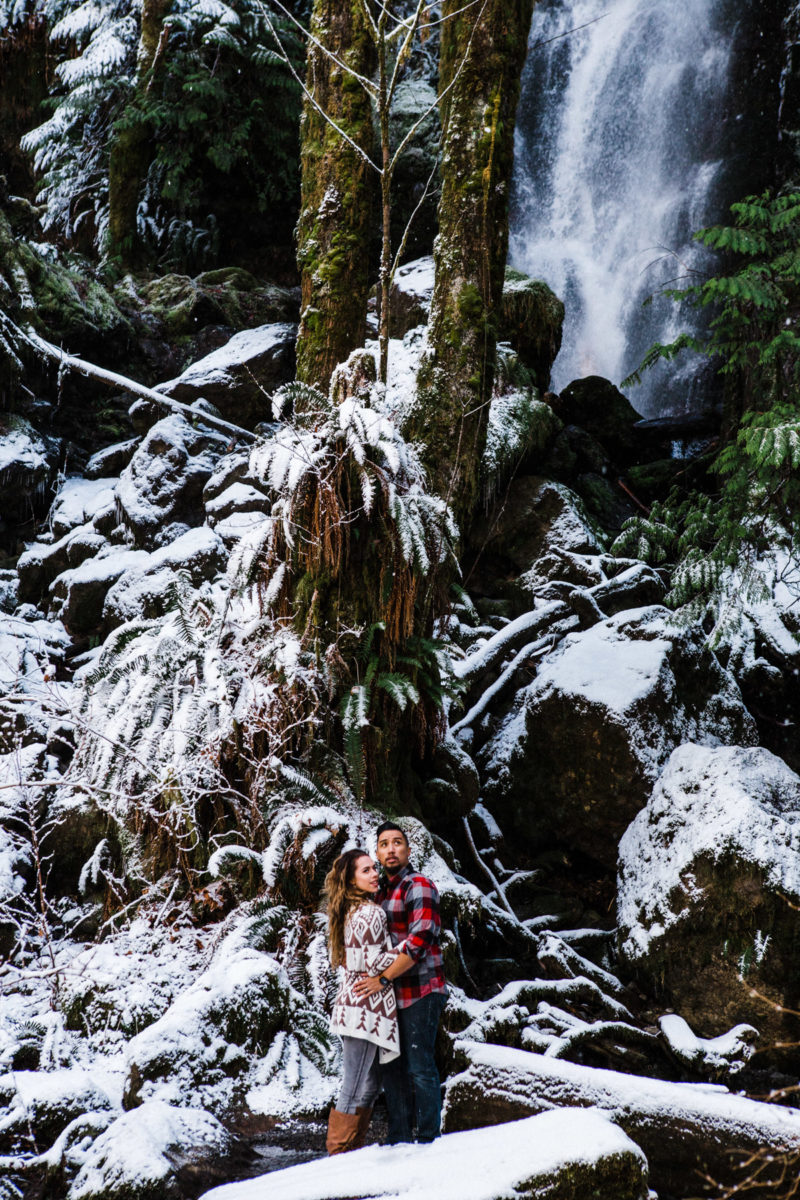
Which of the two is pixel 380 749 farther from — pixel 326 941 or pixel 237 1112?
pixel 237 1112

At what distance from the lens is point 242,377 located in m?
9.98

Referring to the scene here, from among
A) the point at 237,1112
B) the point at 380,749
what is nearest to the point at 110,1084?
the point at 237,1112

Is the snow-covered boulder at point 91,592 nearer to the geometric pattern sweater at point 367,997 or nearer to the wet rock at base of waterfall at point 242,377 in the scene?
the wet rock at base of waterfall at point 242,377

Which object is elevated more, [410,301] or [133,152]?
[133,152]

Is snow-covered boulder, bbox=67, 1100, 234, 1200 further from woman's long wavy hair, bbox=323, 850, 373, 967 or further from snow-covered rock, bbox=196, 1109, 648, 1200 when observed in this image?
woman's long wavy hair, bbox=323, 850, 373, 967

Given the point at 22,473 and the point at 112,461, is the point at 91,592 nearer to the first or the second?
the point at 22,473

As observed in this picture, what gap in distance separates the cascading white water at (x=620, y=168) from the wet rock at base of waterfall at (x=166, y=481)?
26.1 ft

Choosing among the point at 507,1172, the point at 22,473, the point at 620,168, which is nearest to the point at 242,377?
the point at 22,473

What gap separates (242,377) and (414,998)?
8.00m

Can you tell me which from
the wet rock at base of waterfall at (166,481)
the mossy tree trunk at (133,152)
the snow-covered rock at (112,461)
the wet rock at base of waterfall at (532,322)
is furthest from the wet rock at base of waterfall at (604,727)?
the mossy tree trunk at (133,152)

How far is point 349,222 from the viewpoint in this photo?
23.3 feet

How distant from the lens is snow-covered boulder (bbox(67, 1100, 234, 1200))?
2.94 metres

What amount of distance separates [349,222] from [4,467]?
16.8 feet

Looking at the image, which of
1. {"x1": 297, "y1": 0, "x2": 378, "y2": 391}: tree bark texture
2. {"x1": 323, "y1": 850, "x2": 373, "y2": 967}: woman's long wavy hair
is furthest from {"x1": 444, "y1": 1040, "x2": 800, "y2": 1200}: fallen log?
{"x1": 297, "y1": 0, "x2": 378, "y2": 391}: tree bark texture
